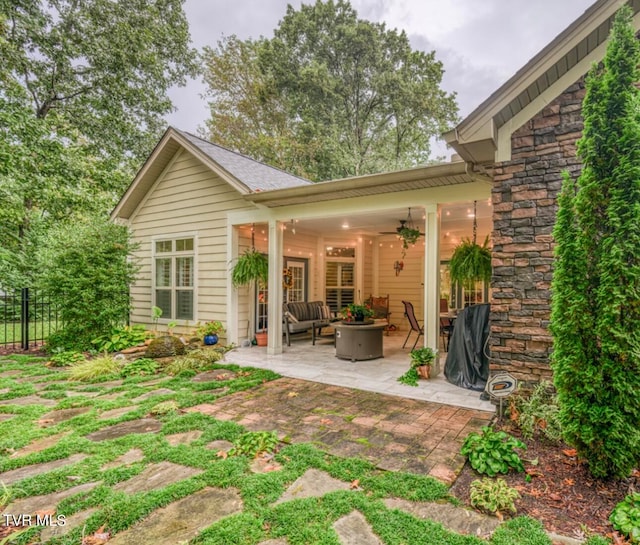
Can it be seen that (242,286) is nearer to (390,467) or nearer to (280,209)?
(280,209)

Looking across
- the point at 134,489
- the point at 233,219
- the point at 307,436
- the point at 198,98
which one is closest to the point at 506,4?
the point at 198,98

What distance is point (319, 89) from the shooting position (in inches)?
682

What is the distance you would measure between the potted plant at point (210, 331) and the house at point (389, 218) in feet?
0.63

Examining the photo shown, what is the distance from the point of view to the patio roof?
4617mm

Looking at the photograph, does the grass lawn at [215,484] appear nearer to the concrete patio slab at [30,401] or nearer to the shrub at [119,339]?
the concrete patio slab at [30,401]

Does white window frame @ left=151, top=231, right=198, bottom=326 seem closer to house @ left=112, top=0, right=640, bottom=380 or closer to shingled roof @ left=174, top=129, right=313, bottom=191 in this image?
house @ left=112, top=0, right=640, bottom=380

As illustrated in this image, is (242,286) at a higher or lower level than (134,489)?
higher

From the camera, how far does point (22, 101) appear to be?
372 inches

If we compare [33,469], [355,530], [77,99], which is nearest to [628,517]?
[355,530]

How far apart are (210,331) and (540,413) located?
584cm

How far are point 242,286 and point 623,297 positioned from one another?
627cm

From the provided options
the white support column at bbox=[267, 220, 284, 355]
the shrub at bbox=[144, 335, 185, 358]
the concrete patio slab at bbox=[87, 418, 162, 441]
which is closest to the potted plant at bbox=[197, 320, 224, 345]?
the shrub at bbox=[144, 335, 185, 358]

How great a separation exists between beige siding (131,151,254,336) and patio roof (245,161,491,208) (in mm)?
1208

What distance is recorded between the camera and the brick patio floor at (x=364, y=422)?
2848 millimetres
